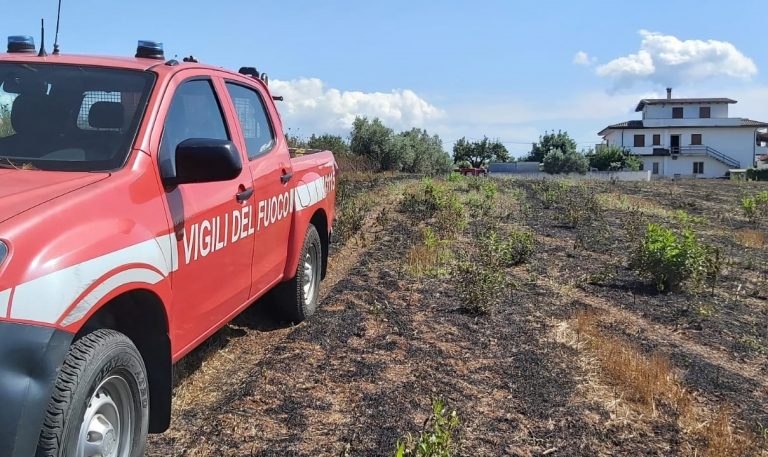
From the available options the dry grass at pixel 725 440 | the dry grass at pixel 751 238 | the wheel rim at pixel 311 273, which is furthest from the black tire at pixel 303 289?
the dry grass at pixel 751 238

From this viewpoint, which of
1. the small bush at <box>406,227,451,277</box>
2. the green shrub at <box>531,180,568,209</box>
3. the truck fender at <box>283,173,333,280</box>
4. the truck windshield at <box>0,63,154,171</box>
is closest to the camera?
the truck windshield at <box>0,63,154,171</box>

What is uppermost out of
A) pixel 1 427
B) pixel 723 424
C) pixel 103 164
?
pixel 103 164

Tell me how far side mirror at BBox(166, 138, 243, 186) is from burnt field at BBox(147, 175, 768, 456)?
137 centimetres

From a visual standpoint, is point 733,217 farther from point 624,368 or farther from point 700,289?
point 624,368

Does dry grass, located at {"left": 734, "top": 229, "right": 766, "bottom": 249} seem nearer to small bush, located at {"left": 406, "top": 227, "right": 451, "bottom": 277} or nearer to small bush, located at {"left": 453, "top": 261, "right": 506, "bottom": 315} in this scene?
small bush, located at {"left": 406, "top": 227, "right": 451, "bottom": 277}

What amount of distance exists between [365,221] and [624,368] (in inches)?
285

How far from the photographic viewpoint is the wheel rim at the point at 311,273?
19.4 feet

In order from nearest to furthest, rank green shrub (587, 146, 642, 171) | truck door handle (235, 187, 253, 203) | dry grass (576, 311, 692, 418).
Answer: truck door handle (235, 187, 253, 203) → dry grass (576, 311, 692, 418) → green shrub (587, 146, 642, 171)

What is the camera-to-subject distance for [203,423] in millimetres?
3809

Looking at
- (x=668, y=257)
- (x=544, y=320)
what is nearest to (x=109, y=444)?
(x=544, y=320)

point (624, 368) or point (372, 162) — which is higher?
point (372, 162)

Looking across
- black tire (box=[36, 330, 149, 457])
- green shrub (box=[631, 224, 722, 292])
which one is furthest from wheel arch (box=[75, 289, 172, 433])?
green shrub (box=[631, 224, 722, 292])

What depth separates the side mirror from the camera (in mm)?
3162

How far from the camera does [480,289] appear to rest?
619 cm
